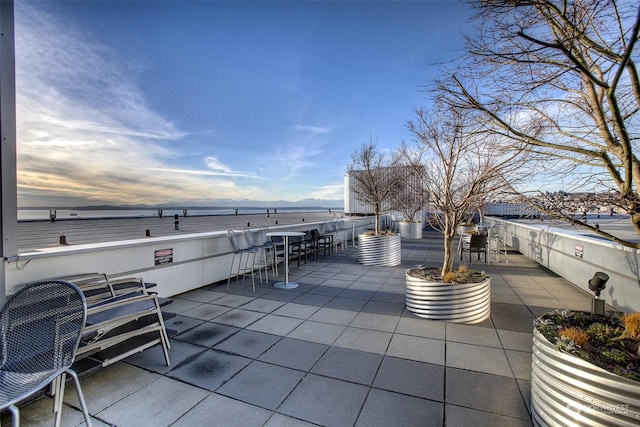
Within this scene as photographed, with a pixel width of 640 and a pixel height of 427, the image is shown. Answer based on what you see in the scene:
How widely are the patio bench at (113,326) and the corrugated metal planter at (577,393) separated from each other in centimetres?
300

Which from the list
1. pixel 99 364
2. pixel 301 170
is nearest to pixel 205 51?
pixel 99 364

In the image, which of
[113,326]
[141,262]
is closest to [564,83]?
[113,326]

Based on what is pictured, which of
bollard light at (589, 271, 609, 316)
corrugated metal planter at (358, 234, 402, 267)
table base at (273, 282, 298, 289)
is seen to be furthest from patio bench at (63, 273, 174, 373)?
corrugated metal planter at (358, 234, 402, 267)

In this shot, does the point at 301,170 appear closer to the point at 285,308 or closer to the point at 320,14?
the point at 320,14

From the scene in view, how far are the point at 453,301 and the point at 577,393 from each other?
7.33ft

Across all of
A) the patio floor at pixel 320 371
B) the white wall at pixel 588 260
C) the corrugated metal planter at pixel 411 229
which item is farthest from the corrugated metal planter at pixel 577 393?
the corrugated metal planter at pixel 411 229

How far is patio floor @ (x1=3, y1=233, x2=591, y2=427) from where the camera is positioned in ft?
6.63

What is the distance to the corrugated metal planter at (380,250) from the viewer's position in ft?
24.5

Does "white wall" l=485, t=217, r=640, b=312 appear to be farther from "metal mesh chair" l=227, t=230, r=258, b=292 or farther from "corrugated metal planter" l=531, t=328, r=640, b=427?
"metal mesh chair" l=227, t=230, r=258, b=292

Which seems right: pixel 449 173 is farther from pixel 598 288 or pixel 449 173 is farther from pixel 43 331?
pixel 43 331

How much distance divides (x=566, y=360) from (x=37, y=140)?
26.3 feet

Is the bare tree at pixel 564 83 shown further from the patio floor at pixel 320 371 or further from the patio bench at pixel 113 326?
the patio bench at pixel 113 326

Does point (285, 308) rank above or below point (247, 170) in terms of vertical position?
below

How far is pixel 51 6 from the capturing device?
150 inches
